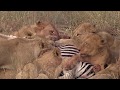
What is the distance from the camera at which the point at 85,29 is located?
18.6 feet

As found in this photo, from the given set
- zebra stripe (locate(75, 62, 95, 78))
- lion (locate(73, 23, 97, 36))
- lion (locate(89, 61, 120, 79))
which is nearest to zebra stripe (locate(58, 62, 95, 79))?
zebra stripe (locate(75, 62, 95, 78))

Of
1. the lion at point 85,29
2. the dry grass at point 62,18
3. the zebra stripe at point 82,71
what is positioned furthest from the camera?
the dry grass at point 62,18

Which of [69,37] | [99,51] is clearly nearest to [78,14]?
[69,37]

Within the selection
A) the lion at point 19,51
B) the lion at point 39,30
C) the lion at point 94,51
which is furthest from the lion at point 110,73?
the lion at point 39,30

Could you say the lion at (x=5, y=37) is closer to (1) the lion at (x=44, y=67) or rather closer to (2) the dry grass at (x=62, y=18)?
(2) the dry grass at (x=62, y=18)

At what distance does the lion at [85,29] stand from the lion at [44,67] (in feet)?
1.36

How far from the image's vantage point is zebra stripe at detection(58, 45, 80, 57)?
5.28m

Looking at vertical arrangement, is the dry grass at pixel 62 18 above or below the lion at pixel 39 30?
above

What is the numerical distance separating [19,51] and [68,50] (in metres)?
0.48

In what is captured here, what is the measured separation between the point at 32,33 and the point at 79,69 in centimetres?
84

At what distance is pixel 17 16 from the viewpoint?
5910mm

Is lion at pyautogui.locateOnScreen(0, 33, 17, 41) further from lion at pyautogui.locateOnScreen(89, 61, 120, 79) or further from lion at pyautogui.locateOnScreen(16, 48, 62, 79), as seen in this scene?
lion at pyautogui.locateOnScreen(89, 61, 120, 79)

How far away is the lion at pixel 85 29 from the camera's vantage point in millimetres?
5633

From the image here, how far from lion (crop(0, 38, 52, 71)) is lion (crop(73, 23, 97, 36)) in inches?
14.8
